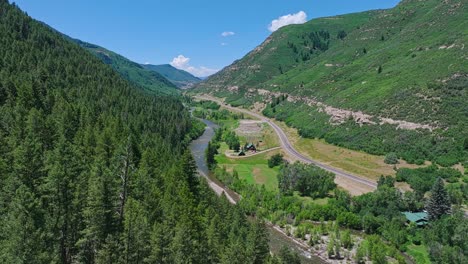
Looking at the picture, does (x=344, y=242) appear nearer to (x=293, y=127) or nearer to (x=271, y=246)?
(x=271, y=246)

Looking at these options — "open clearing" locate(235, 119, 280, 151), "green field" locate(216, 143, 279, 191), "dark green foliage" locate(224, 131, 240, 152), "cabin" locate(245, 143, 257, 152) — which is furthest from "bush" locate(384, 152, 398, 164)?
"dark green foliage" locate(224, 131, 240, 152)

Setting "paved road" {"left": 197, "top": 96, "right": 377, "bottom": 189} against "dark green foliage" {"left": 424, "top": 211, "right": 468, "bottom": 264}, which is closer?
"dark green foliage" {"left": 424, "top": 211, "right": 468, "bottom": 264}

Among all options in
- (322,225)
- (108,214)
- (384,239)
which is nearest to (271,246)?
(322,225)

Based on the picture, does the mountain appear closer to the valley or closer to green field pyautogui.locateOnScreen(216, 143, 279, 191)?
the valley

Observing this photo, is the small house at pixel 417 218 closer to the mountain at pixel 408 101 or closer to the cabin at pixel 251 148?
the mountain at pixel 408 101

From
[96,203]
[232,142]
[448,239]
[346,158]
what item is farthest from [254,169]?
[96,203]

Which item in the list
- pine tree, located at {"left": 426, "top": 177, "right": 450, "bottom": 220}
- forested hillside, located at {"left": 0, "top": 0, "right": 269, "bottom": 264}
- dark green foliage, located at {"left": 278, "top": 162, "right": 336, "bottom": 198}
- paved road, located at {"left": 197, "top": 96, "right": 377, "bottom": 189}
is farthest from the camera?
paved road, located at {"left": 197, "top": 96, "right": 377, "bottom": 189}

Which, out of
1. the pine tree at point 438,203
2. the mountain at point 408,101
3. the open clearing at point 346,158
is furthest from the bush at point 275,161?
the pine tree at point 438,203
